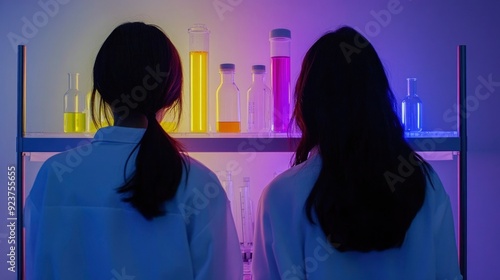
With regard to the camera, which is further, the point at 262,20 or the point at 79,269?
the point at 262,20

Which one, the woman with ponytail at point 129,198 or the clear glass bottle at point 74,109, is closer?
the woman with ponytail at point 129,198

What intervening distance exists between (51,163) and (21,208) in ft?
1.88

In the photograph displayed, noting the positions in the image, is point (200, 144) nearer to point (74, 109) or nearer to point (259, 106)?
point (259, 106)

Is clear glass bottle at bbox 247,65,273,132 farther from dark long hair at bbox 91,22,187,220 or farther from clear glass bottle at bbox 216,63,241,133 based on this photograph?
dark long hair at bbox 91,22,187,220

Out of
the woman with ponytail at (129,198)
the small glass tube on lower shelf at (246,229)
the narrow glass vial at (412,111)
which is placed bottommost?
the small glass tube on lower shelf at (246,229)

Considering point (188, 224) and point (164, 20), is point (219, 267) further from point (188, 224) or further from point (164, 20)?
point (164, 20)

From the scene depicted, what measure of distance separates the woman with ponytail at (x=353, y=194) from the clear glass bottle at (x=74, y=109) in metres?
0.84

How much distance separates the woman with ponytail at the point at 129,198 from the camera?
112 cm

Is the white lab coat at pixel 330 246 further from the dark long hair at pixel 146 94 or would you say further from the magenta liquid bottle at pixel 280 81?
the magenta liquid bottle at pixel 280 81

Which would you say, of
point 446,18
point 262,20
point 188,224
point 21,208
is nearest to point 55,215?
point 188,224

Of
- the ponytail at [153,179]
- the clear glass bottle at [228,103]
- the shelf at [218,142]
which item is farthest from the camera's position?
the clear glass bottle at [228,103]

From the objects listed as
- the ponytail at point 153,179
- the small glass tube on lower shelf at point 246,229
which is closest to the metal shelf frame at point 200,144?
the small glass tube on lower shelf at point 246,229

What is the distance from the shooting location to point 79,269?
115 centimetres

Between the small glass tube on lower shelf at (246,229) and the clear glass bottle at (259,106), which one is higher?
the clear glass bottle at (259,106)
